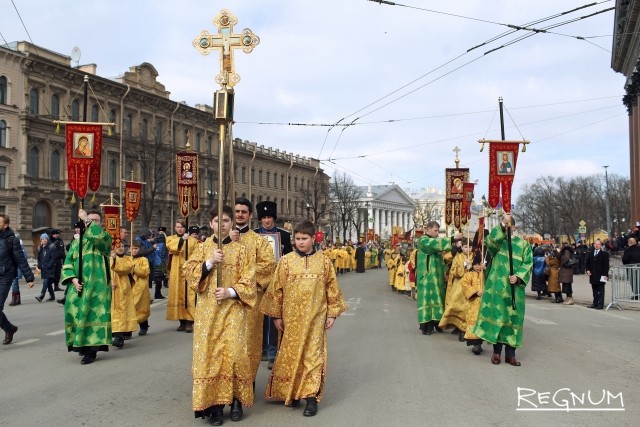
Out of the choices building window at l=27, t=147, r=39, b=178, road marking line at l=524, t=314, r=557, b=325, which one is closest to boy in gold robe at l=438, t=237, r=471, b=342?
road marking line at l=524, t=314, r=557, b=325

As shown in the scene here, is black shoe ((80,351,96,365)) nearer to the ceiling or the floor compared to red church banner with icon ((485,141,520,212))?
nearer to the floor

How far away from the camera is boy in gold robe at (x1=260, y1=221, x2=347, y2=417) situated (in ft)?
18.3

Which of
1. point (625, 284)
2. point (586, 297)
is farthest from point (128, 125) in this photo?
point (625, 284)

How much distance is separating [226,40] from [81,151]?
4.55m

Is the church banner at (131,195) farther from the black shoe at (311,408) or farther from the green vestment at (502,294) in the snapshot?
the black shoe at (311,408)

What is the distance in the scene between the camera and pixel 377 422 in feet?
17.4

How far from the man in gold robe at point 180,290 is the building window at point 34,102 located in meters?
36.1

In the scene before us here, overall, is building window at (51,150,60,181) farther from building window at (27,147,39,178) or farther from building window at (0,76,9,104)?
building window at (0,76,9,104)

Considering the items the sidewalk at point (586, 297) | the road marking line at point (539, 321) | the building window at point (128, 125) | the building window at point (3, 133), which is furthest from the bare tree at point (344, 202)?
the road marking line at point (539, 321)

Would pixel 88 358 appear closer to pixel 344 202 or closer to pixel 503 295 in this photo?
pixel 503 295

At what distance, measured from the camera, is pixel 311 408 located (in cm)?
548

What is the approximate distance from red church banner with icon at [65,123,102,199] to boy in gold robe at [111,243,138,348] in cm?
119

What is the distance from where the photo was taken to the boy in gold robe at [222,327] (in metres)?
5.14

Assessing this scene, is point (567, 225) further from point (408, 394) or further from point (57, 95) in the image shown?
point (408, 394)
